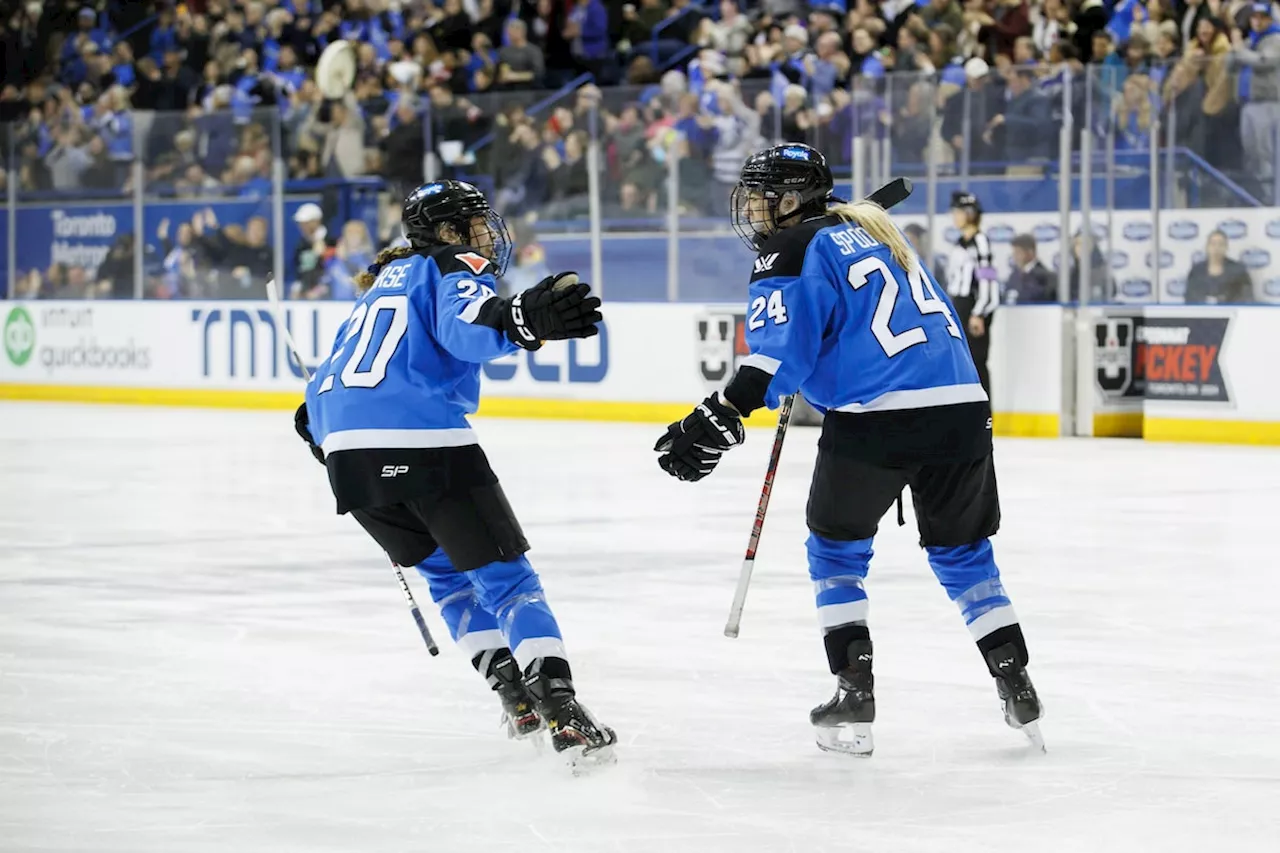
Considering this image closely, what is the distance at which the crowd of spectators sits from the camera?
1232 cm

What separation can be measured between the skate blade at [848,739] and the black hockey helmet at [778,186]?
0.97 meters

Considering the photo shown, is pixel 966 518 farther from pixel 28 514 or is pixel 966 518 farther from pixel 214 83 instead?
pixel 214 83

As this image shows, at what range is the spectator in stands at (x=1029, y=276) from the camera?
12484mm

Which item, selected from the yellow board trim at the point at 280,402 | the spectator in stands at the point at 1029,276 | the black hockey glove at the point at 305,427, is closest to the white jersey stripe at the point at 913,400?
the black hockey glove at the point at 305,427

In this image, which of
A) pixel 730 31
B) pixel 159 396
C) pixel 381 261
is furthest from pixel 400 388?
pixel 159 396

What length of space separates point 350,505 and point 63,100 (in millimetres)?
15037

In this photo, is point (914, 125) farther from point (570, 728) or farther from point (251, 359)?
point (570, 728)

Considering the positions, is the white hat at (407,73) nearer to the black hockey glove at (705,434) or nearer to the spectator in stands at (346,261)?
the spectator in stands at (346,261)

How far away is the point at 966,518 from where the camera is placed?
396cm

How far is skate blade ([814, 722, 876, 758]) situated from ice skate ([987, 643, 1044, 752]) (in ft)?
0.89

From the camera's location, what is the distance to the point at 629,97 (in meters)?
13.5

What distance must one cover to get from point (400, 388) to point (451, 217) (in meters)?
0.36

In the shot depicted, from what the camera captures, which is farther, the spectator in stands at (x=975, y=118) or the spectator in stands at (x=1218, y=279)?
the spectator in stands at (x=975, y=118)

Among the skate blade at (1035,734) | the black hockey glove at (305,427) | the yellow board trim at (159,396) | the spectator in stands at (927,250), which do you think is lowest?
the yellow board trim at (159,396)
